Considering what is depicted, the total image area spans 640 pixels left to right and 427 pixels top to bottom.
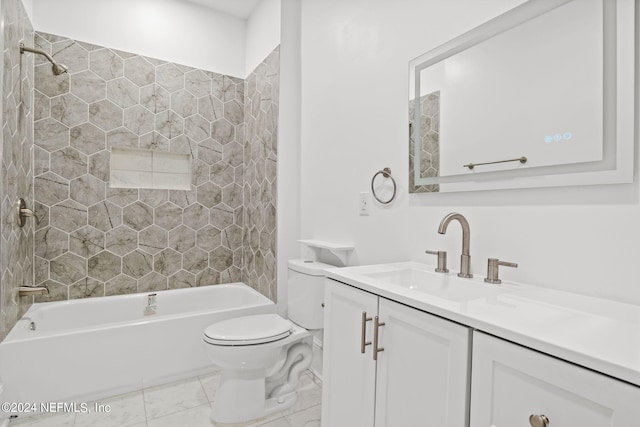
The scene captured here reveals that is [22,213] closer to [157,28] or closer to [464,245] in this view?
[157,28]

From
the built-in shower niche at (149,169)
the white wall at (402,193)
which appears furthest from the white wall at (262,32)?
the built-in shower niche at (149,169)

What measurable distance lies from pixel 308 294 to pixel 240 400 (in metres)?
0.65

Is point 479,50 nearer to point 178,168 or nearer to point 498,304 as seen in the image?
point 498,304

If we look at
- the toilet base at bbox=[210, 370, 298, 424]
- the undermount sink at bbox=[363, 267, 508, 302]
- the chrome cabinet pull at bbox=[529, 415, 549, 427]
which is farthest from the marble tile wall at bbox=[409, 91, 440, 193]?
the toilet base at bbox=[210, 370, 298, 424]

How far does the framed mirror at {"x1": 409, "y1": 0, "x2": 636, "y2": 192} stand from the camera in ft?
2.96

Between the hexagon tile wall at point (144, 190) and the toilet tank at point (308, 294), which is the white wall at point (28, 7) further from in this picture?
the toilet tank at point (308, 294)

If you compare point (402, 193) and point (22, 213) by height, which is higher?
point (402, 193)

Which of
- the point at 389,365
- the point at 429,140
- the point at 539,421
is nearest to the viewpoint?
the point at 539,421

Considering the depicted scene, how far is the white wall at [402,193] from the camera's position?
935 mm

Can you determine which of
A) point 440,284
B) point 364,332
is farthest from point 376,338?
point 440,284

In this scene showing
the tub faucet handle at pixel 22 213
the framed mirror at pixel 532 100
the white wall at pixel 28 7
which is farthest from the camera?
the white wall at pixel 28 7

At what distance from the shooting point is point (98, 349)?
196 centimetres

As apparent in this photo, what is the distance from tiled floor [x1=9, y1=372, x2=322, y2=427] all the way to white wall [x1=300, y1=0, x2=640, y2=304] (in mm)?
901

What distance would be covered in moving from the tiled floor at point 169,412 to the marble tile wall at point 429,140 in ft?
4.50
